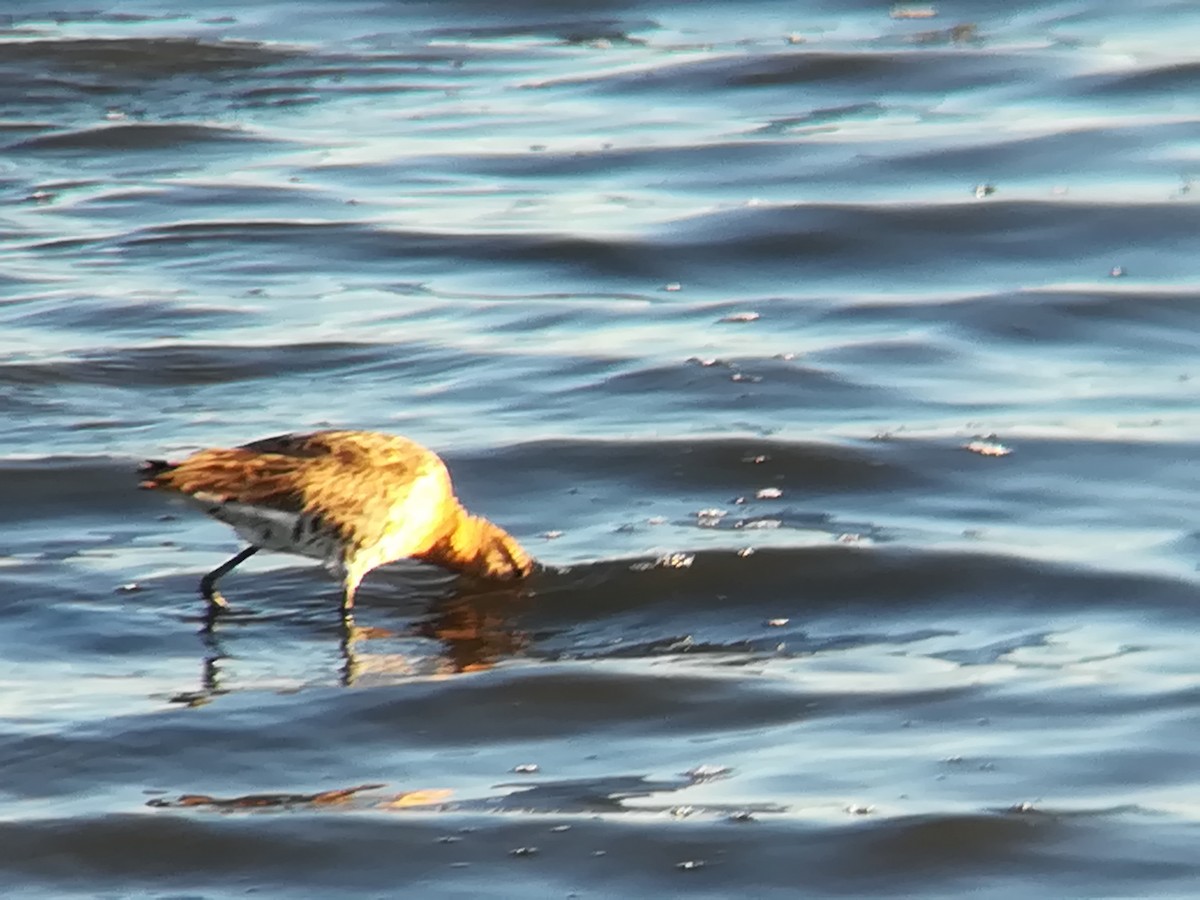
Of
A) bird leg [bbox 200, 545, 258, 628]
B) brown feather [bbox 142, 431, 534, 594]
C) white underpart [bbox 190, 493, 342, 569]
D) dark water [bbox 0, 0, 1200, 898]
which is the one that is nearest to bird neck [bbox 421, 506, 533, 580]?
brown feather [bbox 142, 431, 534, 594]

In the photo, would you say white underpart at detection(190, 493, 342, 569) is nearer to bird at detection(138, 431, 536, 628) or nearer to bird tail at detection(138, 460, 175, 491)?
bird at detection(138, 431, 536, 628)

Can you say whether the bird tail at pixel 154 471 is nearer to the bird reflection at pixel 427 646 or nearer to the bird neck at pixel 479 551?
the bird reflection at pixel 427 646

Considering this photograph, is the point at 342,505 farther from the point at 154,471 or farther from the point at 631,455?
the point at 631,455

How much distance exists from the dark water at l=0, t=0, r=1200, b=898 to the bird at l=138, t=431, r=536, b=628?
6.7 inches

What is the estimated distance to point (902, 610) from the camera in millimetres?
8266

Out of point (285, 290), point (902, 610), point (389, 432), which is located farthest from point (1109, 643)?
point (285, 290)

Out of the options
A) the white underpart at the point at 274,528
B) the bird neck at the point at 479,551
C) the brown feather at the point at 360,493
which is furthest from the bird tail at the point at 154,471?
the bird neck at the point at 479,551

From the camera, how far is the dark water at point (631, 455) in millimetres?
6469

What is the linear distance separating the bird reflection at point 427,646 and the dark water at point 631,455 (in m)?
0.03

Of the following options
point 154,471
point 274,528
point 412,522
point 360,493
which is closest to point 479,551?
point 412,522

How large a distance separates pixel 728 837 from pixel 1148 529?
3.06 metres

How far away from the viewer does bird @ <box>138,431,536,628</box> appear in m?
8.23

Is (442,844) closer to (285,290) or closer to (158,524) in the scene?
(158,524)

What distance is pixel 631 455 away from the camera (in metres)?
9.70
